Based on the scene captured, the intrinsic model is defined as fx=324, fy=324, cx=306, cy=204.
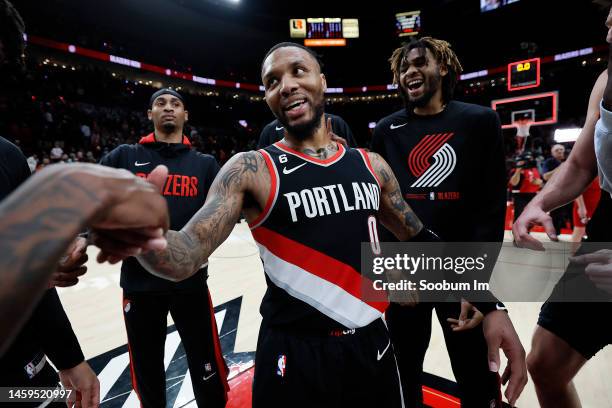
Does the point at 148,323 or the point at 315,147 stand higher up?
the point at 315,147

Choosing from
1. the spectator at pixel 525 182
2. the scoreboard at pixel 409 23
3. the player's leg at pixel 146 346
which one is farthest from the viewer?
the scoreboard at pixel 409 23

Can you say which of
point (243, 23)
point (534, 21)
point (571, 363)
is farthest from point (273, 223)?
point (243, 23)

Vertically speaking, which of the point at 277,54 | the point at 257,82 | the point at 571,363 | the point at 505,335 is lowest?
the point at 571,363

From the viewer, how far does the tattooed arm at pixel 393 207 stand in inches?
62.8

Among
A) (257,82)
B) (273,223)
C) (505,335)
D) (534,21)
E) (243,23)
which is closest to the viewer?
(273,223)

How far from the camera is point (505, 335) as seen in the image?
4.80 ft

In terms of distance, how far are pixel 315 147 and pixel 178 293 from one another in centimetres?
136

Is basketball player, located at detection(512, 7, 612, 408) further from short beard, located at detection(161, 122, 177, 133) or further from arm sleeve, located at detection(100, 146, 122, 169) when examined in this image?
arm sleeve, located at detection(100, 146, 122, 169)

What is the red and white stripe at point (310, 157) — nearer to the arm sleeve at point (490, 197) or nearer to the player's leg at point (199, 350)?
the arm sleeve at point (490, 197)

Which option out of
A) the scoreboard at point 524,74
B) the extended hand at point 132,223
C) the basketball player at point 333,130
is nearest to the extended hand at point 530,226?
the basketball player at point 333,130

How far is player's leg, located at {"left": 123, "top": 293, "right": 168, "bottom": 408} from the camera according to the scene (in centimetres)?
204

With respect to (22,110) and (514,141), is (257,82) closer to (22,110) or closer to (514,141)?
(22,110)

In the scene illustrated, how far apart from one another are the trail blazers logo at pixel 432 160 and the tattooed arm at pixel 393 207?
1.37 feet

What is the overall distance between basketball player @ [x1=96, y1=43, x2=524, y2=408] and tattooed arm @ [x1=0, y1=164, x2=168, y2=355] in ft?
1.96
